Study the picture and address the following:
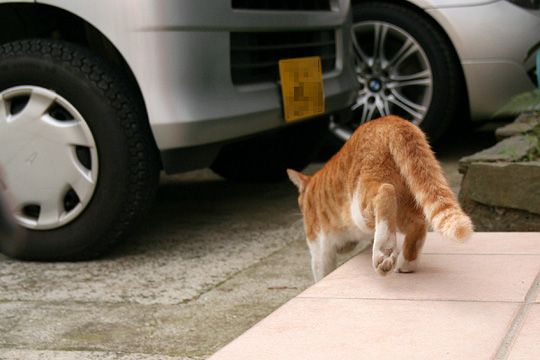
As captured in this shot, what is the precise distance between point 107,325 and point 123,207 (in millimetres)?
795

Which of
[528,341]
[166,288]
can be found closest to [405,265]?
[528,341]

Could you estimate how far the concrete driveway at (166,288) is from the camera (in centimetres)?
291

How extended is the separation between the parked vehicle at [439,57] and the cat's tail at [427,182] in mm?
2351

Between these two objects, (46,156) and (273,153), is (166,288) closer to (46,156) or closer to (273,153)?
(46,156)

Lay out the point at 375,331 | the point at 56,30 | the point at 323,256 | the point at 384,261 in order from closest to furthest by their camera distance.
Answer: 1. the point at 375,331
2. the point at 384,261
3. the point at 323,256
4. the point at 56,30

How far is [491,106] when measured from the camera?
215 inches

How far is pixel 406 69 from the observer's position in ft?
19.0

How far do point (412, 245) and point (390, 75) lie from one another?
3051 millimetres

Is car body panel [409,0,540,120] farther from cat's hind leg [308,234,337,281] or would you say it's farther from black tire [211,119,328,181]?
cat's hind leg [308,234,337,281]

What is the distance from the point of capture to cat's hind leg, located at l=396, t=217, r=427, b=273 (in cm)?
279

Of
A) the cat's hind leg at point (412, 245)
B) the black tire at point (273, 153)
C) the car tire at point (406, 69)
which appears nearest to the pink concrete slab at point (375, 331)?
the cat's hind leg at point (412, 245)

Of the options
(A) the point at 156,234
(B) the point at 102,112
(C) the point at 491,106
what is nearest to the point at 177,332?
(B) the point at 102,112

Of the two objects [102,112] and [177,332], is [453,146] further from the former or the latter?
[177,332]

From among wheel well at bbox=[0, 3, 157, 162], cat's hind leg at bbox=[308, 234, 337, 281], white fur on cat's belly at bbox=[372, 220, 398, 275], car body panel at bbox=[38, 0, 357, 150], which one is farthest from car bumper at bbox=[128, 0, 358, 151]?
white fur on cat's belly at bbox=[372, 220, 398, 275]
